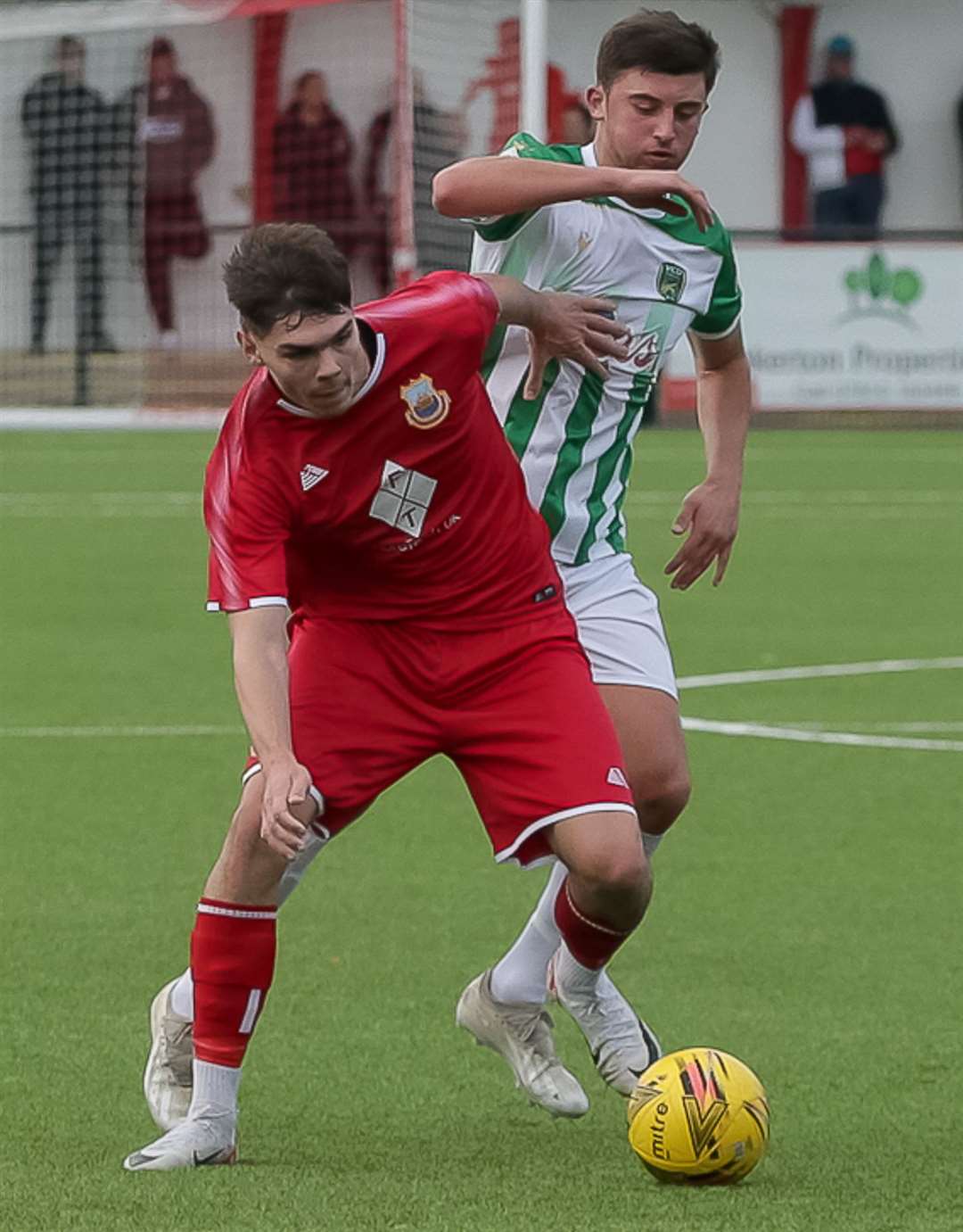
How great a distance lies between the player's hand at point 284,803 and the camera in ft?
15.1

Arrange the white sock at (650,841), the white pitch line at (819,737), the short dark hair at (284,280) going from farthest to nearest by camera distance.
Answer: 1. the white pitch line at (819,737)
2. the white sock at (650,841)
3. the short dark hair at (284,280)

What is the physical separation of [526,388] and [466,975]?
146 cm

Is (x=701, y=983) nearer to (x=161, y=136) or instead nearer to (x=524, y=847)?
(x=524, y=847)

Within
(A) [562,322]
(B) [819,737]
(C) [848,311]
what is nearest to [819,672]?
(B) [819,737]

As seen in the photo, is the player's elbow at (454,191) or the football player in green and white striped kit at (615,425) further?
the football player in green and white striped kit at (615,425)

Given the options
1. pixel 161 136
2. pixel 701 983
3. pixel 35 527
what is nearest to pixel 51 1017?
pixel 701 983

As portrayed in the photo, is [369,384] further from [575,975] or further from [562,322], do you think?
[575,975]

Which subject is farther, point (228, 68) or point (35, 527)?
point (228, 68)

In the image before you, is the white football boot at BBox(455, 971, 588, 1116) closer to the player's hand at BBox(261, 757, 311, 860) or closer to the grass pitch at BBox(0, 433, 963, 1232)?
the grass pitch at BBox(0, 433, 963, 1232)

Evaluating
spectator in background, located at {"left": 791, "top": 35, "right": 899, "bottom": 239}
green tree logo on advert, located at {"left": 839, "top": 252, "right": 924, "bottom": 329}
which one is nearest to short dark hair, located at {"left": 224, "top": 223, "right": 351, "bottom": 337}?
green tree logo on advert, located at {"left": 839, "top": 252, "right": 924, "bottom": 329}

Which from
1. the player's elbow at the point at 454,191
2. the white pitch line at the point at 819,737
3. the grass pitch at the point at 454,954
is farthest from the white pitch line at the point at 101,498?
the player's elbow at the point at 454,191

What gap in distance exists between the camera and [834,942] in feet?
22.1

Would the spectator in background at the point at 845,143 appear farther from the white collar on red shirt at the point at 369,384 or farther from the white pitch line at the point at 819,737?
the white collar on red shirt at the point at 369,384

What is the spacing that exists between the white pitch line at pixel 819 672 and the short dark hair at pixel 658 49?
5.06 metres
